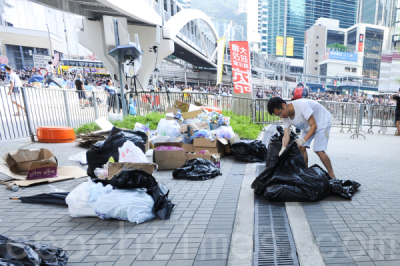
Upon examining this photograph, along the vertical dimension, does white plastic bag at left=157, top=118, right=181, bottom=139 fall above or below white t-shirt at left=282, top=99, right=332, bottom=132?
below

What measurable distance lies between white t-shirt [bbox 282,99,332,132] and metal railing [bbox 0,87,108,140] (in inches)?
265

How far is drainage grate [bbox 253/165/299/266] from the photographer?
204cm

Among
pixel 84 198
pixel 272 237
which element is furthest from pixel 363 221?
pixel 84 198

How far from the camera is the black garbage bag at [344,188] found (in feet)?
10.5

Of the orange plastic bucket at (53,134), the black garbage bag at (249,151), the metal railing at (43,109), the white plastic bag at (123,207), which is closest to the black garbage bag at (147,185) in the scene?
the white plastic bag at (123,207)

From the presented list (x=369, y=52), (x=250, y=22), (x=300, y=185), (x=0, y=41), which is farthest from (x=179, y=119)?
(x=250, y=22)

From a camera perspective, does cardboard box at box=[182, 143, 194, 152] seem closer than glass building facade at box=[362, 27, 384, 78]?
Yes

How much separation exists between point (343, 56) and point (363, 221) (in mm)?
100443

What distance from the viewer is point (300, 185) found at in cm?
309

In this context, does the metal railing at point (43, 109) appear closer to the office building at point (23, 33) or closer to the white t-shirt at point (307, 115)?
the white t-shirt at point (307, 115)

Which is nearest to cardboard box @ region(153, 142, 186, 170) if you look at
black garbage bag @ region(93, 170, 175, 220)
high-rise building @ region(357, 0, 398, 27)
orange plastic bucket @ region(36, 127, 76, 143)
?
black garbage bag @ region(93, 170, 175, 220)

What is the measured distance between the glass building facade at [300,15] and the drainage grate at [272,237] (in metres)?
153

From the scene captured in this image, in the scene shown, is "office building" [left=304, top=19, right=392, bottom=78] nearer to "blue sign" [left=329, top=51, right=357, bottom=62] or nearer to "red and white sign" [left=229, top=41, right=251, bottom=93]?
"blue sign" [left=329, top=51, right=357, bottom=62]

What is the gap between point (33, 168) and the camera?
3.82 metres
